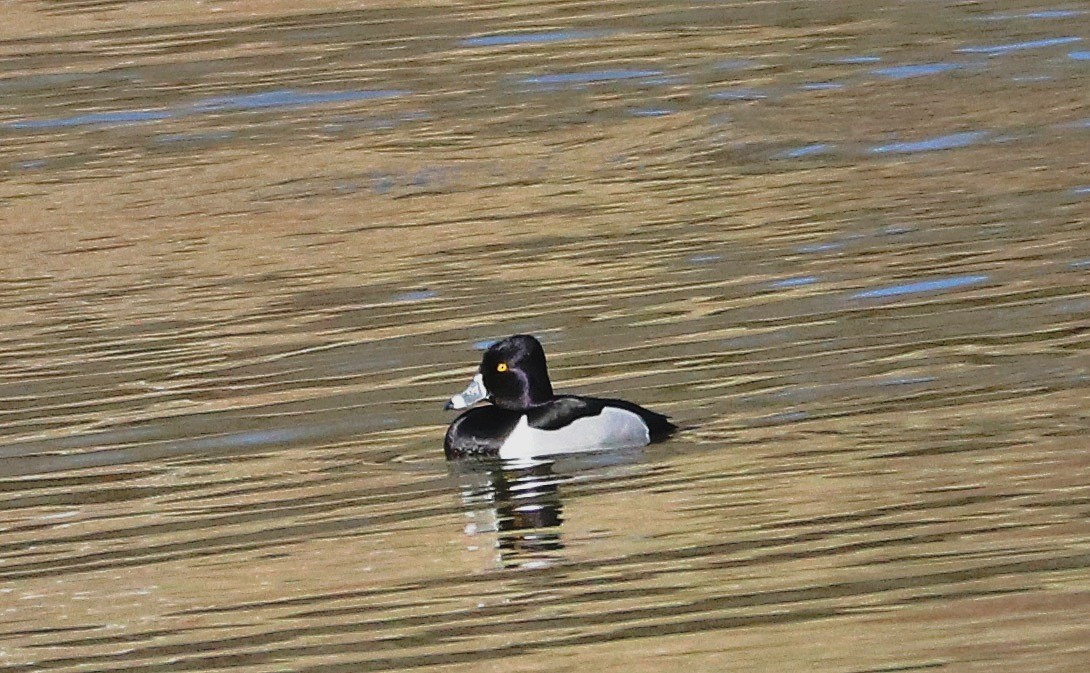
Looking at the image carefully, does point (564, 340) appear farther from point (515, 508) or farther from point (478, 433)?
point (515, 508)

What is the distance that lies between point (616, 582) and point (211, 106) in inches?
509

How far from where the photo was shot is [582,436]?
10.2 meters

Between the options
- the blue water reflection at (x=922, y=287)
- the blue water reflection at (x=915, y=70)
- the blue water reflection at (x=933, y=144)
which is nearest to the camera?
the blue water reflection at (x=922, y=287)

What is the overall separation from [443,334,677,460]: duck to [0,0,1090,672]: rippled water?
0.32 feet

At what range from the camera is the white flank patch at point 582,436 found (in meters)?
10.0

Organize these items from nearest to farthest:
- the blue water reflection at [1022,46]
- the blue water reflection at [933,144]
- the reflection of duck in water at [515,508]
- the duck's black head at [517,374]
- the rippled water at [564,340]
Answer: the rippled water at [564,340] < the reflection of duck in water at [515,508] < the duck's black head at [517,374] < the blue water reflection at [933,144] < the blue water reflection at [1022,46]

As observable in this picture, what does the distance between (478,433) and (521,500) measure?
25.6 inches

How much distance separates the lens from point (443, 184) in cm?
1673

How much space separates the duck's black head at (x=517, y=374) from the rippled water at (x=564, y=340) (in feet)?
1.16

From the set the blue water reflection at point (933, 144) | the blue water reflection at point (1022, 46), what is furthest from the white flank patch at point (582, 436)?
the blue water reflection at point (1022, 46)

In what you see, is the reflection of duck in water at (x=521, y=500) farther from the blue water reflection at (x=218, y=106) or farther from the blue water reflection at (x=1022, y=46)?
the blue water reflection at (x=1022, y=46)

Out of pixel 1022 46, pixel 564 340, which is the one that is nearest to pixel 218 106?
pixel 1022 46

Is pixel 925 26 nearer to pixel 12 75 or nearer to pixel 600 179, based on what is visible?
pixel 600 179

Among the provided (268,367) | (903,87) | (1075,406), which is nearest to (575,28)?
(903,87)
